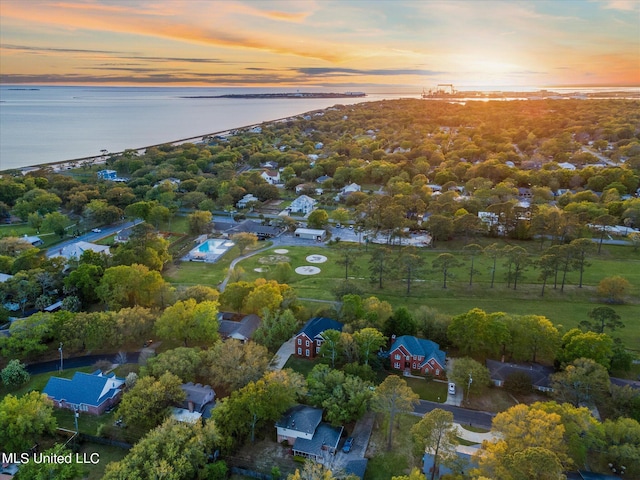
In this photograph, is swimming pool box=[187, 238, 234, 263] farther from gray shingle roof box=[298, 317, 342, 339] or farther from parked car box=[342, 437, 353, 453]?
parked car box=[342, 437, 353, 453]

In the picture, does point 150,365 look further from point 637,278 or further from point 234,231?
point 637,278

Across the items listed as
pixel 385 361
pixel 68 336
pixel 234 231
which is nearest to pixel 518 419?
pixel 385 361

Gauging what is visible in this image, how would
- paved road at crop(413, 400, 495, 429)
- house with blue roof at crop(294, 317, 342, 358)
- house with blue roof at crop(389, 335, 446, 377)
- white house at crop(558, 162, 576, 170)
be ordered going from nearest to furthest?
paved road at crop(413, 400, 495, 429) < house with blue roof at crop(389, 335, 446, 377) < house with blue roof at crop(294, 317, 342, 358) < white house at crop(558, 162, 576, 170)

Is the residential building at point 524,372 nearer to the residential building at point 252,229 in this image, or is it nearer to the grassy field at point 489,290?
the grassy field at point 489,290

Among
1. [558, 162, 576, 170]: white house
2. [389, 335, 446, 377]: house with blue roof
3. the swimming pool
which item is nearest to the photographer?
[389, 335, 446, 377]: house with blue roof

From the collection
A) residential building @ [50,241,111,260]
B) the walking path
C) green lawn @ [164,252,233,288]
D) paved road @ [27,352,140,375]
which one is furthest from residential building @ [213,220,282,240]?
the walking path

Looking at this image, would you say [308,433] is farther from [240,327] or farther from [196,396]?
[240,327]

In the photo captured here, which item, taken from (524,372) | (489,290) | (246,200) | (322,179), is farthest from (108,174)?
(524,372)
